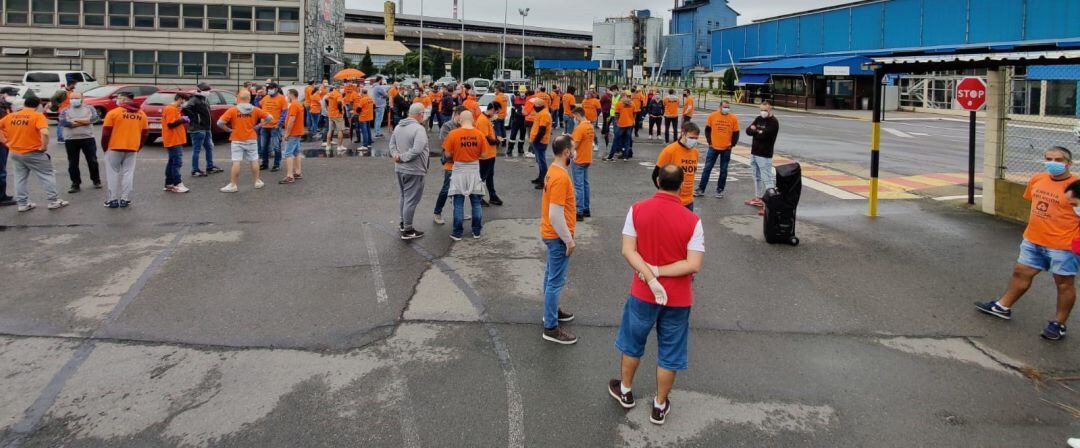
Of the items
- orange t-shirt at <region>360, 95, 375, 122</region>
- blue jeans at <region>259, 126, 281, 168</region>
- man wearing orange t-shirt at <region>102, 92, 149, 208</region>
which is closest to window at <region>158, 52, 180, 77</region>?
orange t-shirt at <region>360, 95, 375, 122</region>

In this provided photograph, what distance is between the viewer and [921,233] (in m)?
9.66

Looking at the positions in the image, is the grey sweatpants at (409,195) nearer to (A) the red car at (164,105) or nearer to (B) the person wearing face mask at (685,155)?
Result: (B) the person wearing face mask at (685,155)

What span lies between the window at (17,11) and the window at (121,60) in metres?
4.98

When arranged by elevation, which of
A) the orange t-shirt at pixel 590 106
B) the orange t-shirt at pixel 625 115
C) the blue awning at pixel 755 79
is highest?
the blue awning at pixel 755 79

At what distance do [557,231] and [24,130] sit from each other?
8746 mm

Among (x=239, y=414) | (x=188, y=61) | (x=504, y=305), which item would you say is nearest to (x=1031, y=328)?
(x=504, y=305)

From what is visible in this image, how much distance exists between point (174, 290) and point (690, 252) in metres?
5.28

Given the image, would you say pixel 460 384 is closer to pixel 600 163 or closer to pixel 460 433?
pixel 460 433

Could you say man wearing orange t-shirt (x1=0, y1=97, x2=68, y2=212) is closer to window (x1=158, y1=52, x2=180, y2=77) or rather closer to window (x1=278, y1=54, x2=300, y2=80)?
window (x1=278, y1=54, x2=300, y2=80)

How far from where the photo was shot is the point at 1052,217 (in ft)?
18.8

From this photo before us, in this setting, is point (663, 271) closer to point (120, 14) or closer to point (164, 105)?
point (164, 105)

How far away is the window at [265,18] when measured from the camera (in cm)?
4297

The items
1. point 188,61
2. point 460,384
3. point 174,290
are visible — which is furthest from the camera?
point 188,61

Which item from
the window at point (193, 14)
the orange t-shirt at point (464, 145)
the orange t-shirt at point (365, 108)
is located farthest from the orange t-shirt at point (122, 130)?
the window at point (193, 14)
